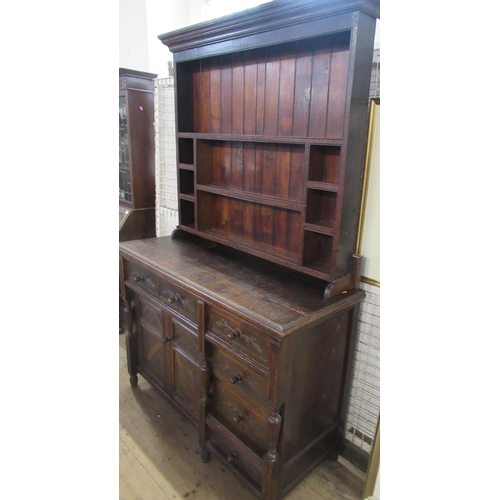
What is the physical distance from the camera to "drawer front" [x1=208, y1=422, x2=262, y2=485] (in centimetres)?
149

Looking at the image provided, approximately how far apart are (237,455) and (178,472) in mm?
360

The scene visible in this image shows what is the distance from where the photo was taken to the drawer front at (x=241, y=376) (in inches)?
54.6

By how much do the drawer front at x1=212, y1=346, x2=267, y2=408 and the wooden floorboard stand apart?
1.76ft

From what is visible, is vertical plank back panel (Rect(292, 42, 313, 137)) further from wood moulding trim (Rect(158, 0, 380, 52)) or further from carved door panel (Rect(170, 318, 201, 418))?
carved door panel (Rect(170, 318, 201, 418))

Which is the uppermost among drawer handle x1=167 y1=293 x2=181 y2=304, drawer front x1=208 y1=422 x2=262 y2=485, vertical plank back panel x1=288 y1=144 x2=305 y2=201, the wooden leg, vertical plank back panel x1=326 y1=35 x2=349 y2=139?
vertical plank back panel x1=326 y1=35 x2=349 y2=139

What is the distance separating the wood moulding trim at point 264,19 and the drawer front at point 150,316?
135 centimetres

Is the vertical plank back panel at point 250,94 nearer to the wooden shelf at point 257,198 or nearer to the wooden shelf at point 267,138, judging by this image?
the wooden shelf at point 267,138

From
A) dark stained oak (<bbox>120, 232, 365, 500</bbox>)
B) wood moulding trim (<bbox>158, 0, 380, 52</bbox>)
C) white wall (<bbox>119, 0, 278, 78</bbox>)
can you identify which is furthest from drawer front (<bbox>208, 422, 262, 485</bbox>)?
white wall (<bbox>119, 0, 278, 78</bbox>)
